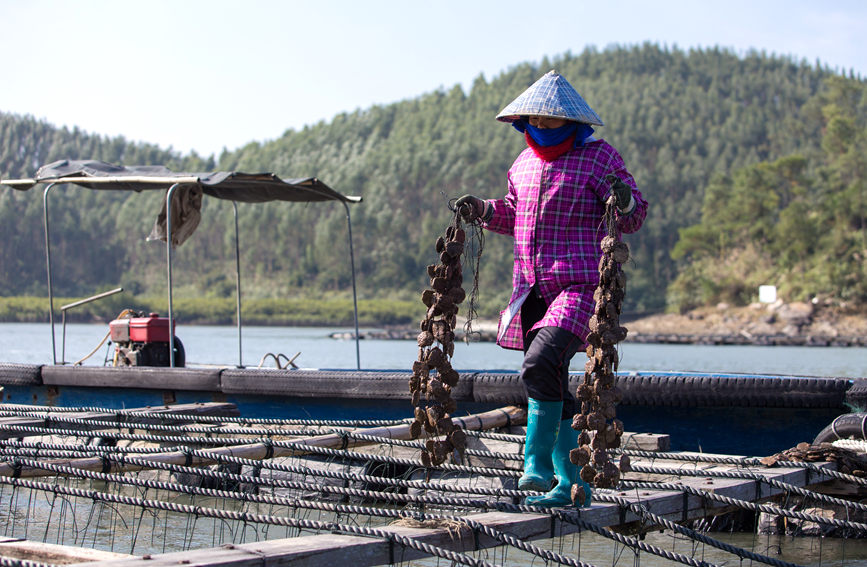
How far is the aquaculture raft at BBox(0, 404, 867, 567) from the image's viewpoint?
3361mm

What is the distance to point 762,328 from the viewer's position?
80.7m

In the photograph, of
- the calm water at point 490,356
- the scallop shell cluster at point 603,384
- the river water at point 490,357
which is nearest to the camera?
the scallop shell cluster at point 603,384

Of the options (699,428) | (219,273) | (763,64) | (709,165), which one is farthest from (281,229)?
(699,428)

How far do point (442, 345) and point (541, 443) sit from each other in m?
0.53

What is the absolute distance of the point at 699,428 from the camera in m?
6.73

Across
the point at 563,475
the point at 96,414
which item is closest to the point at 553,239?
the point at 563,475

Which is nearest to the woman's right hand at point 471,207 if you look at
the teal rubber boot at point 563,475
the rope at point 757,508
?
the teal rubber boot at point 563,475

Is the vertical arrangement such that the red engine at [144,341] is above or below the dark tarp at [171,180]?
below

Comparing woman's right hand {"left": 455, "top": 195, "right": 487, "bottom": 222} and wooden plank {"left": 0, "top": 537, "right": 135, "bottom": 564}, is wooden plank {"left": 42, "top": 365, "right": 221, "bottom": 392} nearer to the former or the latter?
woman's right hand {"left": 455, "top": 195, "right": 487, "bottom": 222}

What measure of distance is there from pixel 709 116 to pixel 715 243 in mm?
50181

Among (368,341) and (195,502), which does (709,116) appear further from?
(195,502)

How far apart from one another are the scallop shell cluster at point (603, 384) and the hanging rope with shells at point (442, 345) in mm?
528

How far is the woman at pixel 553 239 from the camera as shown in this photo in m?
3.89

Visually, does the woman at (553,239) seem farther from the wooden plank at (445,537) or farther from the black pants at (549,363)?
the wooden plank at (445,537)
